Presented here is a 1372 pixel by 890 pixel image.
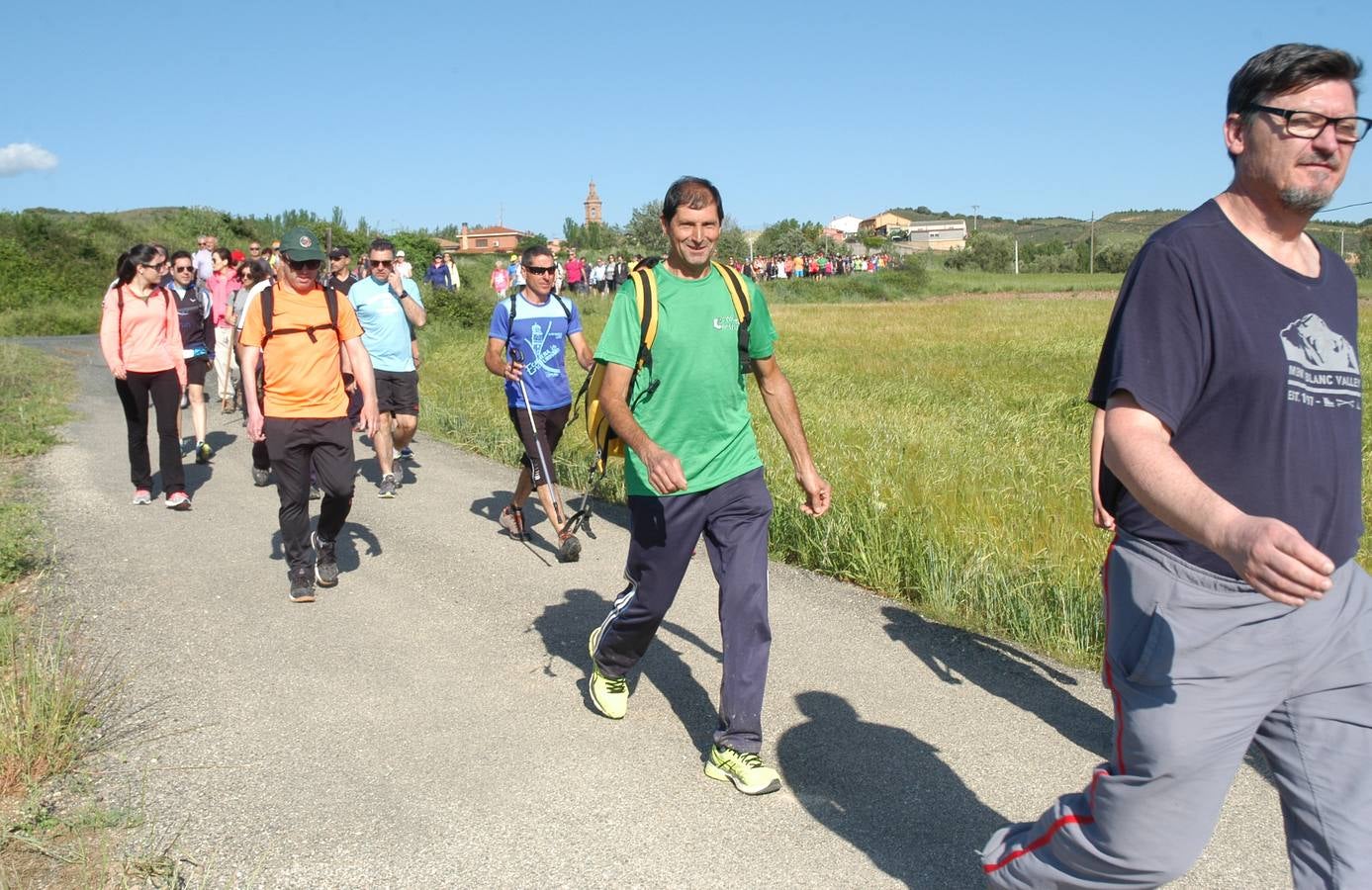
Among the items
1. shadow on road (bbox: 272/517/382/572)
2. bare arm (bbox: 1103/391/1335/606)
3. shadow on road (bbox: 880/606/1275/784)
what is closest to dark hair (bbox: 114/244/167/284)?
shadow on road (bbox: 272/517/382/572)

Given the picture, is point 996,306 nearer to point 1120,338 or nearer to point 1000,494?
point 1000,494

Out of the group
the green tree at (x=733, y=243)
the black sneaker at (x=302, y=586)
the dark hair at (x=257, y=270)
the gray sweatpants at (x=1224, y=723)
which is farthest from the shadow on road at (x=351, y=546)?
the green tree at (x=733, y=243)

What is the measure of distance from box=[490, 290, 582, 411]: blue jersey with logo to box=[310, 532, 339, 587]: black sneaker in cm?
160

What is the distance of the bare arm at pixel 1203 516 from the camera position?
1978 millimetres

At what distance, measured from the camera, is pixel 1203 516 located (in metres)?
2.17

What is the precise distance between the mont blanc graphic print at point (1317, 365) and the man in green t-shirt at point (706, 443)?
6.71ft

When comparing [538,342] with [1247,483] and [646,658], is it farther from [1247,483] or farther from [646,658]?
[1247,483]

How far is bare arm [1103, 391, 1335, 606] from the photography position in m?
1.98

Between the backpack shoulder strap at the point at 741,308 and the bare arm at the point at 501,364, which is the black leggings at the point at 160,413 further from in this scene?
the backpack shoulder strap at the point at 741,308

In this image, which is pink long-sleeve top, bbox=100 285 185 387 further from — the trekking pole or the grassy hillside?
the grassy hillside

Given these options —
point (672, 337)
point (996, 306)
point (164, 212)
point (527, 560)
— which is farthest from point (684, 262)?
point (164, 212)

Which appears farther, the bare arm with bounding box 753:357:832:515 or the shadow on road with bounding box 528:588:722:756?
the shadow on road with bounding box 528:588:722:756

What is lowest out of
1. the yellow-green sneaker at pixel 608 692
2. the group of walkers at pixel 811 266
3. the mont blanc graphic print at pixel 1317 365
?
the yellow-green sneaker at pixel 608 692

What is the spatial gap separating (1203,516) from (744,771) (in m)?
2.34
